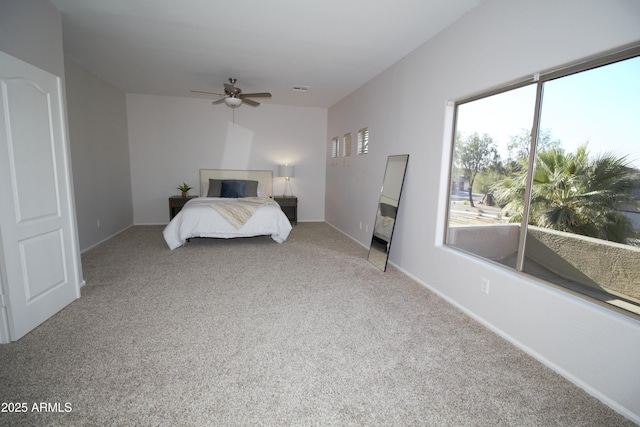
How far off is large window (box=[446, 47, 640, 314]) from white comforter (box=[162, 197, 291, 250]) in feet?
10.0

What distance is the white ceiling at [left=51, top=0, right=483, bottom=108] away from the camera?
262 cm

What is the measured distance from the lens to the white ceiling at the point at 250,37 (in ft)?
8.59

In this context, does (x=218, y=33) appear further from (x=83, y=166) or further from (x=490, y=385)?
(x=490, y=385)

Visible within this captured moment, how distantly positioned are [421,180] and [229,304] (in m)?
2.37

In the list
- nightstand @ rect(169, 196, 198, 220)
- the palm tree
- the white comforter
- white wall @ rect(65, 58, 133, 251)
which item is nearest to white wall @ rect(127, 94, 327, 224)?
white wall @ rect(65, 58, 133, 251)

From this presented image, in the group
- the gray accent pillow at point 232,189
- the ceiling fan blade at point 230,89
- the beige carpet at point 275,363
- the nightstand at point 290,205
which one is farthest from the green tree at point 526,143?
the gray accent pillow at point 232,189

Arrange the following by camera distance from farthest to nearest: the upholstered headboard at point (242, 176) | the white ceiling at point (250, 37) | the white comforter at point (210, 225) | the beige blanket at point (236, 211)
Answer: the upholstered headboard at point (242, 176)
the beige blanket at point (236, 211)
the white comforter at point (210, 225)
the white ceiling at point (250, 37)

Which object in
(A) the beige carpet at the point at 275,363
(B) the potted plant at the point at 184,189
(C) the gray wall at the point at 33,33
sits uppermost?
(C) the gray wall at the point at 33,33

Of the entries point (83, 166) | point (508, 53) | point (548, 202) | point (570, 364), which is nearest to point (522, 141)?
point (548, 202)

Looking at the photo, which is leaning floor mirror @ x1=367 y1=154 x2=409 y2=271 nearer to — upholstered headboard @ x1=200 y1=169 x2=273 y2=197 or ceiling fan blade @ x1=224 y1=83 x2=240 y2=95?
ceiling fan blade @ x1=224 y1=83 x2=240 y2=95

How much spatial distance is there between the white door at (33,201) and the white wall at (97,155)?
5.59 ft

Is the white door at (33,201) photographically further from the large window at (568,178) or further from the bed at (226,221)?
the large window at (568,178)

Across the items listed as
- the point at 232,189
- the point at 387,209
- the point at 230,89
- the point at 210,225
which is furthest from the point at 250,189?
the point at 387,209

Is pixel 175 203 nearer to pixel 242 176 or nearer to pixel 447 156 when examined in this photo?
pixel 242 176
